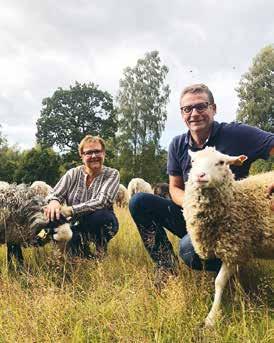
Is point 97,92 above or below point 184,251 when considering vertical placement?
above

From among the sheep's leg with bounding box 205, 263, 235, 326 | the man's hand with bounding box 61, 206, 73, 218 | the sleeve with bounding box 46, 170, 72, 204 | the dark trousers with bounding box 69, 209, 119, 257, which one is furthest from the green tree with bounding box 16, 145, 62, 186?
the sheep's leg with bounding box 205, 263, 235, 326

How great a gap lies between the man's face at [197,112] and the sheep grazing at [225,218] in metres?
0.42

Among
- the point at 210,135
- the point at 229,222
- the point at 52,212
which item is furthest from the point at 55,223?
the point at 229,222

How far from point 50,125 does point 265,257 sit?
45954 millimetres

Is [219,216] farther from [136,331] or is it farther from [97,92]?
[97,92]

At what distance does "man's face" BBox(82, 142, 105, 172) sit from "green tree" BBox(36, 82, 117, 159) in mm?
40573

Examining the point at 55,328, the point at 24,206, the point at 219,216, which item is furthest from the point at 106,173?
the point at 55,328

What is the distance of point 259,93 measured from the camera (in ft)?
110

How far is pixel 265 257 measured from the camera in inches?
147

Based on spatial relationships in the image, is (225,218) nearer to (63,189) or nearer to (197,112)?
(197,112)

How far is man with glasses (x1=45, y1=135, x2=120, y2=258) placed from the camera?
520 cm

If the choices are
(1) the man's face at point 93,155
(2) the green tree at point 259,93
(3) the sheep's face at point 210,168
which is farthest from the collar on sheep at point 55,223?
(2) the green tree at point 259,93

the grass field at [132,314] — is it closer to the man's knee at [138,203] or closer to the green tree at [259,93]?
the man's knee at [138,203]

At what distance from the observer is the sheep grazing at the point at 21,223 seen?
4.75 metres
